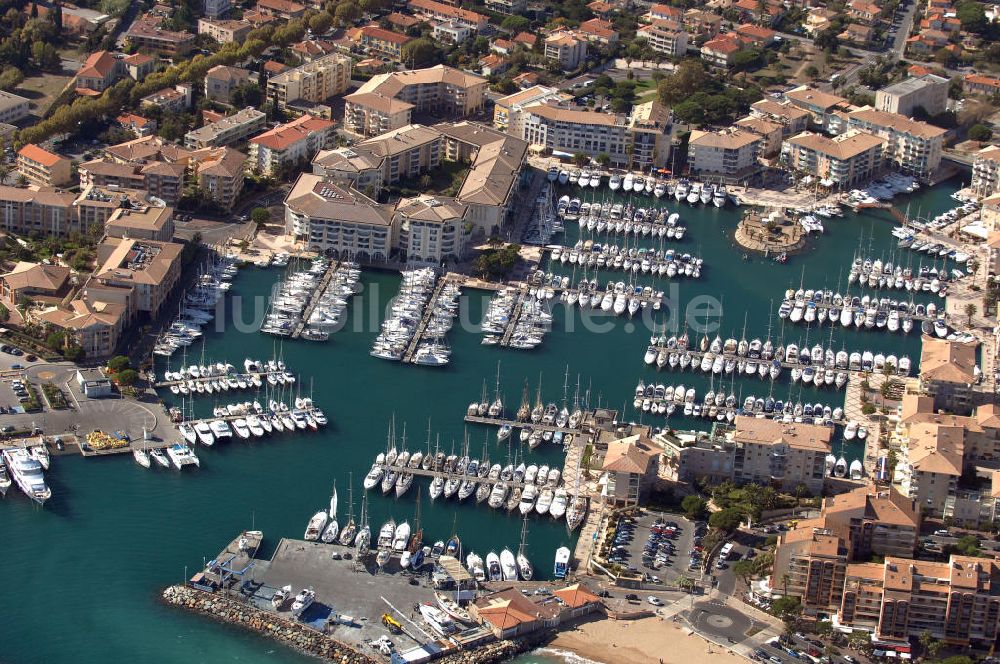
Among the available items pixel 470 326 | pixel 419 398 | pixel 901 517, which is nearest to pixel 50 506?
pixel 419 398

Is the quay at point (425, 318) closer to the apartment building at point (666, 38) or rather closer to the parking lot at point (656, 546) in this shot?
the parking lot at point (656, 546)

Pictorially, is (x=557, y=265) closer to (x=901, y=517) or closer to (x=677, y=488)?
(x=677, y=488)

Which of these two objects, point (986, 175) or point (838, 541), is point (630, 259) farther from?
point (838, 541)

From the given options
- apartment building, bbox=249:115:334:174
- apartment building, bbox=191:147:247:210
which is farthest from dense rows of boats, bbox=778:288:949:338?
apartment building, bbox=191:147:247:210

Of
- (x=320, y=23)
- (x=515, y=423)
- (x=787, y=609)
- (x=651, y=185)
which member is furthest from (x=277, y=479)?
(x=320, y=23)

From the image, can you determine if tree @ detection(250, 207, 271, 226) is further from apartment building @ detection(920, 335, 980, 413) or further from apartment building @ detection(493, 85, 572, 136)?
apartment building @ detection(920, 335, 980, 413)

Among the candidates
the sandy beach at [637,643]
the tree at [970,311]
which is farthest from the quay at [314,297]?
the tree at [970,311]
